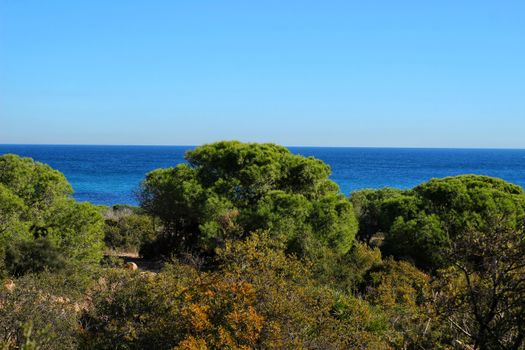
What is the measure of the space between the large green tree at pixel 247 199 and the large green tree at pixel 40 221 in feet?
15.7

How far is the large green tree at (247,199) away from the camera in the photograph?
2197 centimetres

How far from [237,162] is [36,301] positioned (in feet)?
44.2

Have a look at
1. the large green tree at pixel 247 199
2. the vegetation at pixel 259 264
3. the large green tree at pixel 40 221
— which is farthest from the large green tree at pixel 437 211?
the large green tree at pixel 40 221

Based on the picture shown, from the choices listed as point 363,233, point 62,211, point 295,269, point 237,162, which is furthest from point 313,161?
point 295,269

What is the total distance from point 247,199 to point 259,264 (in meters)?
12.3

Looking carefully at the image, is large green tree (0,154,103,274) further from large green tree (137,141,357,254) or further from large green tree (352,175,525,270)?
large green tree (352,175,525,270)

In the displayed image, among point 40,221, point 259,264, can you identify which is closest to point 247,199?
point 40,221

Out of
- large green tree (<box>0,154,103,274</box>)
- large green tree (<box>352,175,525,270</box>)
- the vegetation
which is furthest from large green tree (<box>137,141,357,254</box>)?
large green tree (<box>0,154,103,274</box>)

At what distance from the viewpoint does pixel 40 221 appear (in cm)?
1909

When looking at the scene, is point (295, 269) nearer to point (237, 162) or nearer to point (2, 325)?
point (2, 325)

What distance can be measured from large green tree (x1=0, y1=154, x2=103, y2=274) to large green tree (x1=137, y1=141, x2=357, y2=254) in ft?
15.7

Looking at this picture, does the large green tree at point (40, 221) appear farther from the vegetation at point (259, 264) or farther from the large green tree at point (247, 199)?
the large green tree at point (247, 199)

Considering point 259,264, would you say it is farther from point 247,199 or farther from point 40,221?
point 247,199

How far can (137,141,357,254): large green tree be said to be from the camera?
21969mm
